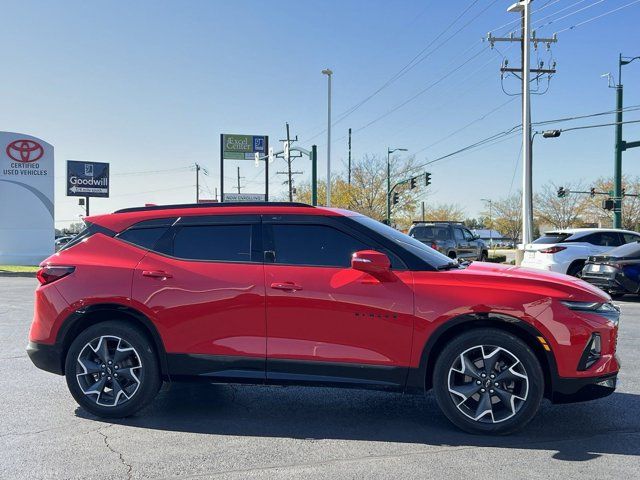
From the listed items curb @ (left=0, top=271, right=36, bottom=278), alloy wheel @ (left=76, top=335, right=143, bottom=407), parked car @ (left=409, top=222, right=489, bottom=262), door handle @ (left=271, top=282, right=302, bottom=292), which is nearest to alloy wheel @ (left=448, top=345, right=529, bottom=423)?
door handle @ (left=271, top=282, right=302, bottom=292)

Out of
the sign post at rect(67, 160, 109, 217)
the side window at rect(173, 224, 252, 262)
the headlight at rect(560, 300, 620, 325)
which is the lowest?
the headlight at rect(560, 300, 620, 325)

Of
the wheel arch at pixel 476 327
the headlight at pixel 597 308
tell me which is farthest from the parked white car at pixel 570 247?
the wheel arch at pixel 476 327

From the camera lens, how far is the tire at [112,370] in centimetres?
461

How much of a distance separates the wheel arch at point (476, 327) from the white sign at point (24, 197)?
87.4ft

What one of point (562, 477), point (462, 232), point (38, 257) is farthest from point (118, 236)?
point (38, 257)

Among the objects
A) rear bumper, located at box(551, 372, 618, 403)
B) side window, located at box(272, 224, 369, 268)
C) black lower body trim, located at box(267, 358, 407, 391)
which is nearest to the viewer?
rear bumper, located at box(551, 372, 618, 403)

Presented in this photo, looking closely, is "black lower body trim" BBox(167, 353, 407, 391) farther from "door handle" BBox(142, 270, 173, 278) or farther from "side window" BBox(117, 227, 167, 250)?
"side window" BBox(117, 227, 167, 250)

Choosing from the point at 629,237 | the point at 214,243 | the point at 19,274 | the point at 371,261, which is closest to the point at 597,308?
the point at 371,261

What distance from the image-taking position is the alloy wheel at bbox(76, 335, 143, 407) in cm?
464

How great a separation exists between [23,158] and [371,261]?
27414 millimetres

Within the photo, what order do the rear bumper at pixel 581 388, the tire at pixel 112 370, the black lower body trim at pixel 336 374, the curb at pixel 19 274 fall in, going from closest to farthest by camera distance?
1. the rear bumper at pixel 581 388
2. the black lower body trim at pixel 336 374
3. the tire at pixel 112 370
4. the curb at pixel 19 274

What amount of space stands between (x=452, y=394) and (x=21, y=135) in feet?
92.5

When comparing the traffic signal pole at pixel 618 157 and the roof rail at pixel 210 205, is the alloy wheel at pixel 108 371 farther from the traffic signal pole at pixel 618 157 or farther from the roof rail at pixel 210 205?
the traffic signal pole at pixel 618 157

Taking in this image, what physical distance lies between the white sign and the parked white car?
22.7 m
